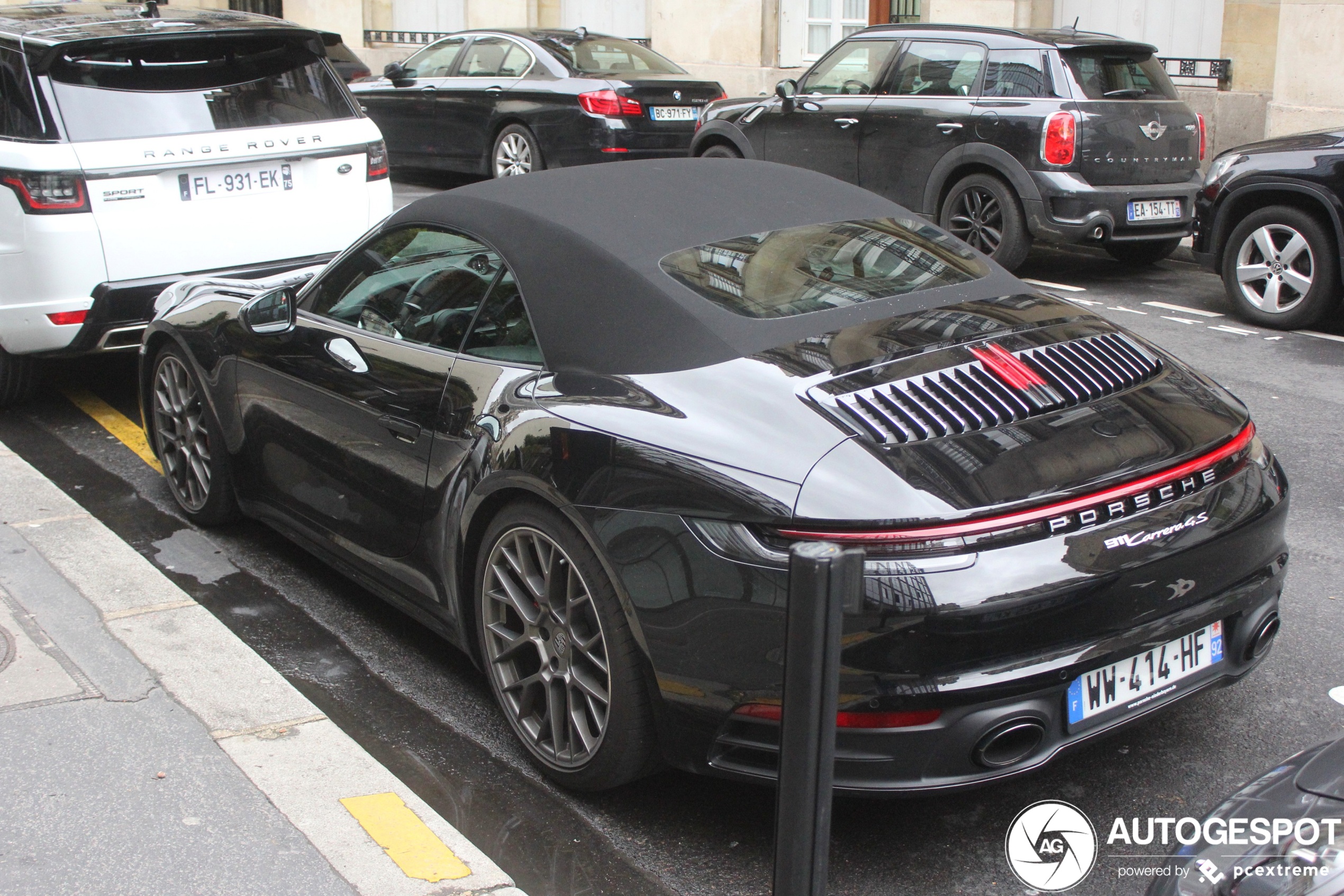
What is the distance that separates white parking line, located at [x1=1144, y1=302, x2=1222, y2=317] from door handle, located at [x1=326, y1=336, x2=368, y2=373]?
624cm

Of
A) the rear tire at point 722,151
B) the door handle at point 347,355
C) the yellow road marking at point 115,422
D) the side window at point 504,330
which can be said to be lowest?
the yellow road marking at point 115,422

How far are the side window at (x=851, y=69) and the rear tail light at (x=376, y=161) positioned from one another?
4.72m

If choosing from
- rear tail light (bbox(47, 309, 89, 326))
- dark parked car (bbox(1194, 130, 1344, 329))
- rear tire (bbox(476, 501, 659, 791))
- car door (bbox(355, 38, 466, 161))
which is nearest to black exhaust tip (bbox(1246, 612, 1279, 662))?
rear tire (bbox(476, 501, 659, 791))

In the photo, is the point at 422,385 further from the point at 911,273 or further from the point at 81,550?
the point at 81,550

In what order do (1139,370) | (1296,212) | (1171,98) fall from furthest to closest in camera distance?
(1171,98), (1296,212), (1139,370)

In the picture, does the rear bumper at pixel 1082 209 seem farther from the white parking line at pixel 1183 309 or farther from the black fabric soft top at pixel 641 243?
the black fabric soft top at pixel 641 243

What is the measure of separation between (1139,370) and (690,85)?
34.4 ft

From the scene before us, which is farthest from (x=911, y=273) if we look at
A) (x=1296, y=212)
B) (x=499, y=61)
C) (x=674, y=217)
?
(x=499, y=61)

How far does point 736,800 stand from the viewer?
3.52m

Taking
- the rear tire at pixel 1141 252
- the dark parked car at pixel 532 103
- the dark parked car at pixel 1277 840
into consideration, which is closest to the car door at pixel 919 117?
the rear tire at pixel 1141 252

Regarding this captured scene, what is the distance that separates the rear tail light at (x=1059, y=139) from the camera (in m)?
9.35

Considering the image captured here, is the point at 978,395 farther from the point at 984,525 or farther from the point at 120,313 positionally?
the point at 120,313

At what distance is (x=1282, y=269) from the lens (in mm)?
8445

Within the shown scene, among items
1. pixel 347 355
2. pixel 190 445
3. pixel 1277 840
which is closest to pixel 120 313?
pixel 190 445
